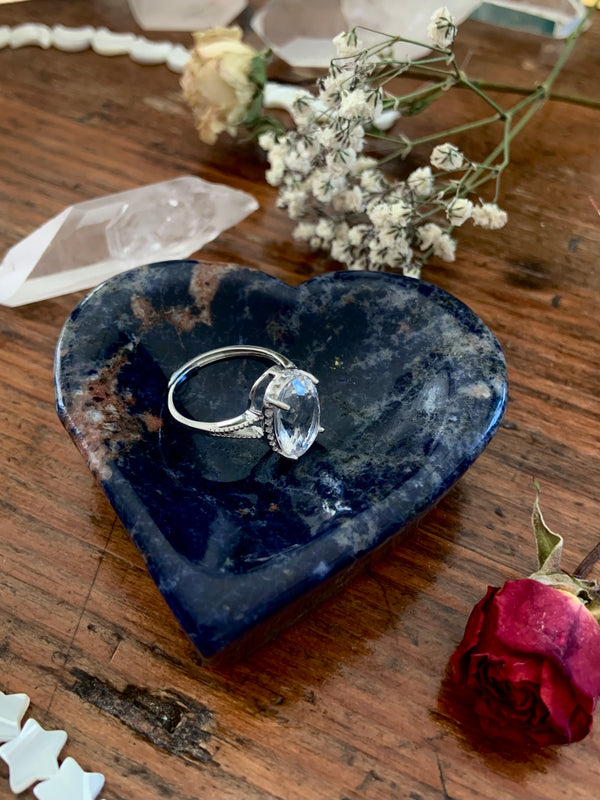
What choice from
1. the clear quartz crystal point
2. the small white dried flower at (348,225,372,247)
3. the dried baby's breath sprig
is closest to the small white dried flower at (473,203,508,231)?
the dried baby's breath sprig

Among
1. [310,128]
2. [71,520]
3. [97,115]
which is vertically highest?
[310,128]

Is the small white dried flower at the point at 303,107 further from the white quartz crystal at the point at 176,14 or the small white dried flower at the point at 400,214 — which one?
the white quartz crystal at the point at 176,14

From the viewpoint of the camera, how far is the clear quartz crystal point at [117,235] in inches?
30.8

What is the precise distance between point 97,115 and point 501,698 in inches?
33.2

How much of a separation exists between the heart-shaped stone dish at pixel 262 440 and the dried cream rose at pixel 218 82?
324 millimetres

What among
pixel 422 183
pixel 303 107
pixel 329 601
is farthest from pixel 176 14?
pixel 329 601

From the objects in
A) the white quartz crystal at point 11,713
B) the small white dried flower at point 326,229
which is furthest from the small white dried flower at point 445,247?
the white quartz crystal at point 11,713

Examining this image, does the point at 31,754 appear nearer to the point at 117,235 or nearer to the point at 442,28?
the point at 117,235

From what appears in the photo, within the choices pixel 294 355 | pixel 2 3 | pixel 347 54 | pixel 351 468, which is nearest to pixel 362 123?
pixel 347 54

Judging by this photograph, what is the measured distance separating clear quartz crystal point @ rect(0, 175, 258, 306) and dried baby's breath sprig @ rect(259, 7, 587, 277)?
8cm

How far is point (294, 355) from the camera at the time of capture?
67 cm

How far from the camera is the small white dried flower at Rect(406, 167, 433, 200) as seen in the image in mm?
769

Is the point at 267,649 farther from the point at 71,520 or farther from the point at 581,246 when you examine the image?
the point at 581,246

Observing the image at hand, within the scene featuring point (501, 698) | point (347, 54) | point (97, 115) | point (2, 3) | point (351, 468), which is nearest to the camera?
point (501, 698)
